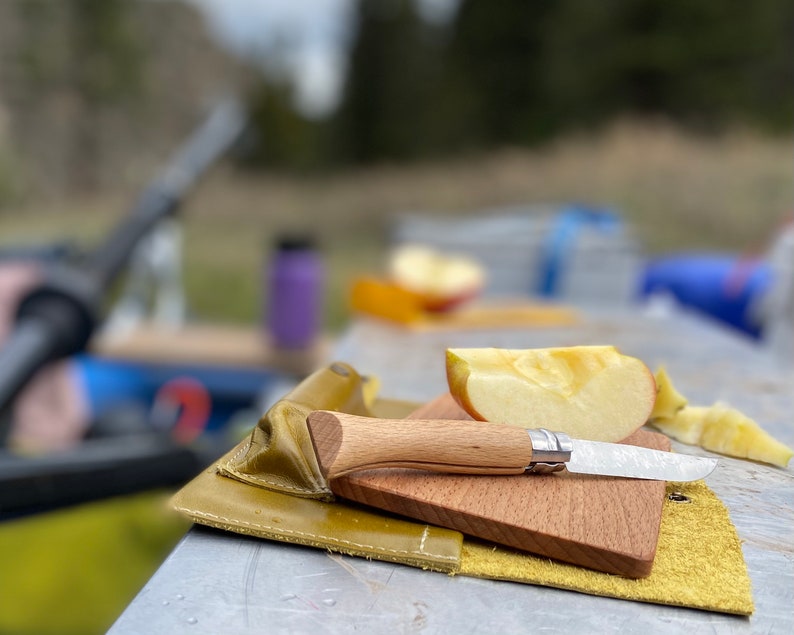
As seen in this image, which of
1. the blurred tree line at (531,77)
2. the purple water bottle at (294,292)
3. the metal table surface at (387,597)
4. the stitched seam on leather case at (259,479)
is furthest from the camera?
the blurred tree line at (531,77)

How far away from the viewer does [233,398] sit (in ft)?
8.58

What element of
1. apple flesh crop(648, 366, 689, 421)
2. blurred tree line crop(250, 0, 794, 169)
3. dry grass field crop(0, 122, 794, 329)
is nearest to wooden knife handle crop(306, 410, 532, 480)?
apple flesh crop(648, 366, 689, 421)

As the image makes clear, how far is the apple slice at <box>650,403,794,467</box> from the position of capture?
717 mm

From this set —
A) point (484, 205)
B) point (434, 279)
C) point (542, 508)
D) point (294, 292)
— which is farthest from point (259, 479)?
point (484, 205)

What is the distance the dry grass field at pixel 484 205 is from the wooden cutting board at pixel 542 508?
13.7ft

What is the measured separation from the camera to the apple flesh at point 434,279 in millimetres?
1488

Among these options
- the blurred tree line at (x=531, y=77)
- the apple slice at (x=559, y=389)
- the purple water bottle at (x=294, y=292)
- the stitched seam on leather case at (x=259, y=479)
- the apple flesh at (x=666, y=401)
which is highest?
the blurred tree line at (x=531, y=77)

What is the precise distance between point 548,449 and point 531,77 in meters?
12.4

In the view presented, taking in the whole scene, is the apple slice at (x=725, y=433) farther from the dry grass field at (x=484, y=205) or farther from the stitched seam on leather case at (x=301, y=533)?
the dry grass field at (x=484, y=205)

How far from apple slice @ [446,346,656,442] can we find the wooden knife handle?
53 millimetres

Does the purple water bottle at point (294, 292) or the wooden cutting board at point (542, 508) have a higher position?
the wooden cutting board at point (542, 508)

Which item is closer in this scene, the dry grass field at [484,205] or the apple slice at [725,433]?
the apple slice at [725,433]

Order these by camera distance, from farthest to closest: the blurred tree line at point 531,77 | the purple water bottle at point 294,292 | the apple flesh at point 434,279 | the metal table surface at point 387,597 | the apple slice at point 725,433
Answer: the blurred tree line at point 531,77 → the purple water bottle at point 294,292 → the apple flesh at point 434,279 → the apple slice at point 725,433 → the metal table surface at point 387,597

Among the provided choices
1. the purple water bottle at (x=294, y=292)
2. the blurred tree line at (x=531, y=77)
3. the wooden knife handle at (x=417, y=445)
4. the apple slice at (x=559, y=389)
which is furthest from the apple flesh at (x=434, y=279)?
the blurred tree line at (x=531, y=77)
